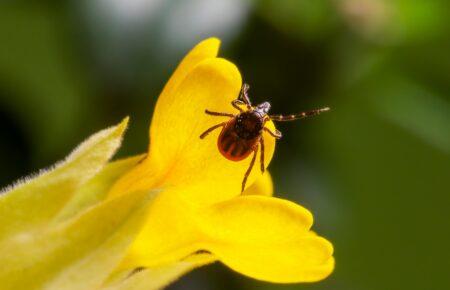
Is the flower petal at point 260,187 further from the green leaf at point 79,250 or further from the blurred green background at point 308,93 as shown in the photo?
the blurred green background at point 308,93

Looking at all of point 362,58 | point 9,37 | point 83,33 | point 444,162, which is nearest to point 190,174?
point 83,33

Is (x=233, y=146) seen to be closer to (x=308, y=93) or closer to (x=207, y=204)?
(x=207, y=204)

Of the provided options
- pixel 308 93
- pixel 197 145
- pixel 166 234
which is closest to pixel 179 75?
pixel 197 145

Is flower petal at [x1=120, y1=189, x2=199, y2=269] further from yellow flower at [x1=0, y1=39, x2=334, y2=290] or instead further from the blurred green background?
the blurred green background

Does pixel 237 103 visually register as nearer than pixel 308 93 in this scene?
Yes

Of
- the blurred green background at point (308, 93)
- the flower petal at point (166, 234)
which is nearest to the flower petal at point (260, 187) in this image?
the flower petal at point (166, 234)

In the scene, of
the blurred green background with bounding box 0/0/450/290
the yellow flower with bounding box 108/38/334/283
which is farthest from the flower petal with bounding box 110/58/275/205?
the blurred green background with bounding box 0/0/450/290

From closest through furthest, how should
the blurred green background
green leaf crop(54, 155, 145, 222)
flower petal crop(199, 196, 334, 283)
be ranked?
flower petal crop(199, 196, 334, 283)
green leaf crop(54, 155, 145, 222)
the blurred green background
